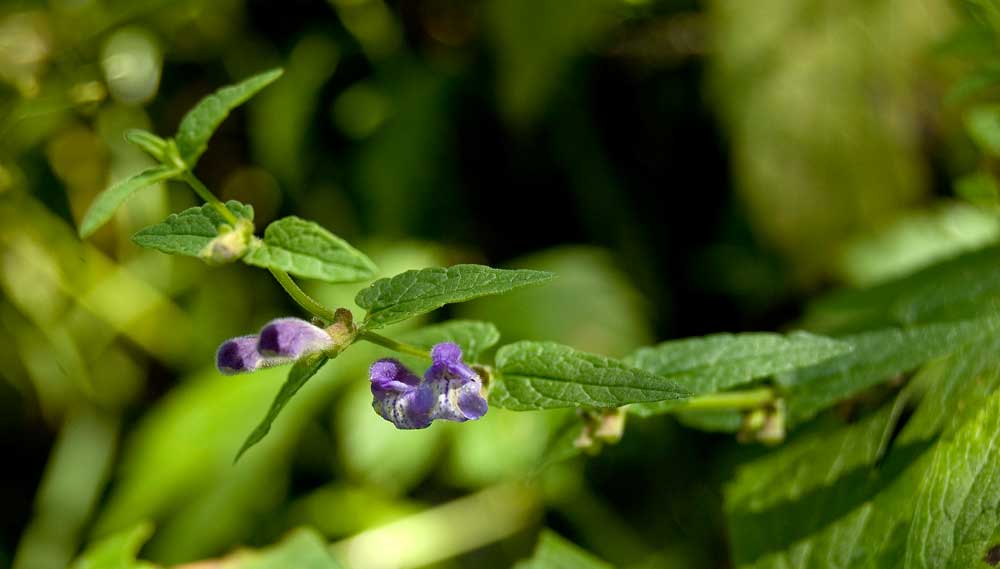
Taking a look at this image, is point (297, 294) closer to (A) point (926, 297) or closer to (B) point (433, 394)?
(B) point (433, 394)

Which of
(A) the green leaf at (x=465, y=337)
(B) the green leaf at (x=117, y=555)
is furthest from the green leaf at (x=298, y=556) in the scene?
(A) the green leaf at (x=465, y=337)

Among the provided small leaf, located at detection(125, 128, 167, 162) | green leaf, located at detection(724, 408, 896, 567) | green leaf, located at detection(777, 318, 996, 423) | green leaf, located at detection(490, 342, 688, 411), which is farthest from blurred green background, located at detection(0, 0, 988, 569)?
small leaf, located at detection(125, 128, 167, 162)

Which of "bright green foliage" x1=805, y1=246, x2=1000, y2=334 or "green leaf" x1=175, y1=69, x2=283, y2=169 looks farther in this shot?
"bright green foliage" x1=805, y1=246, x2=1000, y2=334

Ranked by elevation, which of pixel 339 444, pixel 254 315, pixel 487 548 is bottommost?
pixel 487 548

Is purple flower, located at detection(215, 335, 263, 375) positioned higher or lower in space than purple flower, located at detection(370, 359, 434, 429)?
higher

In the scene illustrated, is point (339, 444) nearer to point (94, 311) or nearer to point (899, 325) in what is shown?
point (94, 311)

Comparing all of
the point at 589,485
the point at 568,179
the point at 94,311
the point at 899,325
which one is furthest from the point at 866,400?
the point at 94,311

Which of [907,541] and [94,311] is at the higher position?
[907,541]

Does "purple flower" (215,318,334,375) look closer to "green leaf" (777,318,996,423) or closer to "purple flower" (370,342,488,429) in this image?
"purple flower" (370,342,488,429)
